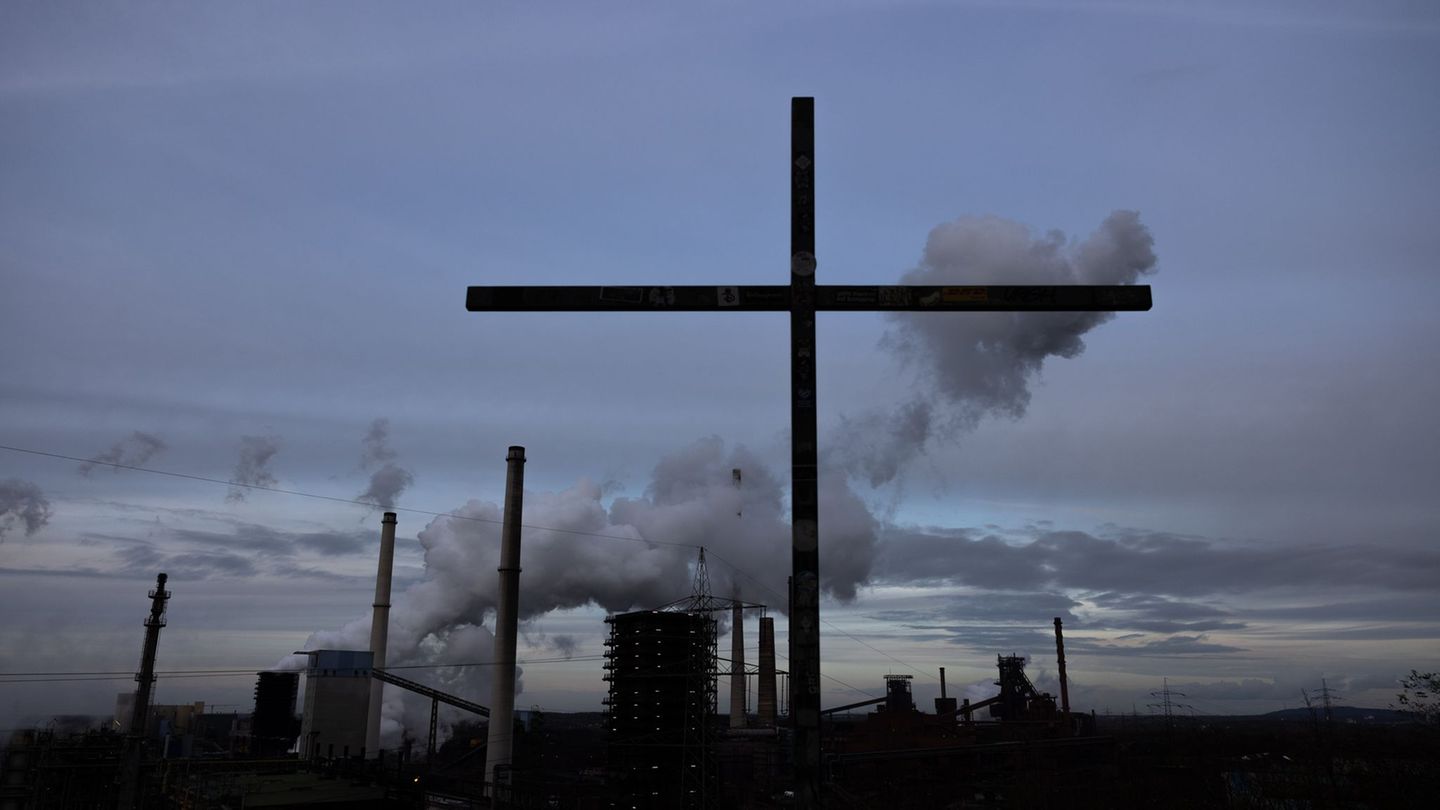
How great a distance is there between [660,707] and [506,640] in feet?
32.4

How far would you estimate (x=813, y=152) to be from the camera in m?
7.39

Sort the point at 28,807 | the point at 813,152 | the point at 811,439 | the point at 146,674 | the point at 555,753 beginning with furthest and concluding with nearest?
the point at 555,753 < the point at 146,674 < the point at 28,807 < the point at 813,152 < the point at 811,439

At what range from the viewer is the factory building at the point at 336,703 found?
62.5m

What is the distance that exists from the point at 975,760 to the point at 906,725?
24.1ft

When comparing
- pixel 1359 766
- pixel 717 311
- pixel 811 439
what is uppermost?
pixel 717 311

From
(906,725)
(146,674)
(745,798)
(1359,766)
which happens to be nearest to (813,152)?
(1359,766)

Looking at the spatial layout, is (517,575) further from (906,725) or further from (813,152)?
(813,152)

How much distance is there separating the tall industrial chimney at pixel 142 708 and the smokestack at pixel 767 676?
1703 inches

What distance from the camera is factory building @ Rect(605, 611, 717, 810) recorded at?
162 feet

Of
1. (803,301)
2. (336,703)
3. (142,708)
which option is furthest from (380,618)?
(803,301)

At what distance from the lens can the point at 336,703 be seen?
62.9 m

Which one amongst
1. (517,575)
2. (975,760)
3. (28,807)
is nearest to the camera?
(28,807)

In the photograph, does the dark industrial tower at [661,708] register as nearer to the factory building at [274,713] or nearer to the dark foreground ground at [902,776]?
the dark foreground ground at [902,776]

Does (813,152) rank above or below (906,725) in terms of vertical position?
above
